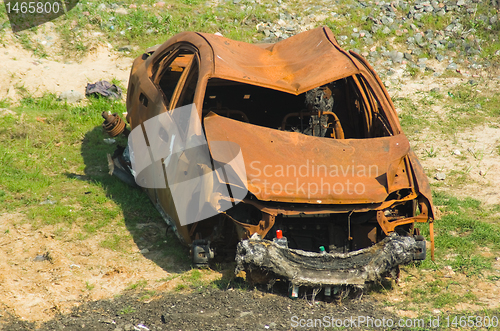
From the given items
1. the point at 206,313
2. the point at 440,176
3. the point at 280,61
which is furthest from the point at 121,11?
the point at 206,313

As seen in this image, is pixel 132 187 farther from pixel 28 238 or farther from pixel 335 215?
pixel 335 215

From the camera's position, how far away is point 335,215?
4562 millimetres

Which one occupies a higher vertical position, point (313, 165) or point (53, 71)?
point (313, 165)

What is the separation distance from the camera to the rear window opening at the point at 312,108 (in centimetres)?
554

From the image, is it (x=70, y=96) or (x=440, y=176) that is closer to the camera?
(x=440, y=176)

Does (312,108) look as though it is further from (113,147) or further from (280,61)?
(113,147)

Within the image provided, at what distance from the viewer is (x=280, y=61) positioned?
5.65 metres

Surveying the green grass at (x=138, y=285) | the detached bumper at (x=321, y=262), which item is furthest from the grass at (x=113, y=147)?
the detached bumper at (x=321, y=262)

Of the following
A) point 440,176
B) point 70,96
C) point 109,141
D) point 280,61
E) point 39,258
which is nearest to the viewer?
point 39,258

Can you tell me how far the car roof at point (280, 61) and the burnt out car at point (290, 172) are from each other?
18mm

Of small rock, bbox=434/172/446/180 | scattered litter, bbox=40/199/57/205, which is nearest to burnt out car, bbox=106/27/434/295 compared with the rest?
scattered litter, bbox=40/199/57/205

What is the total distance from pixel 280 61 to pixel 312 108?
62cm

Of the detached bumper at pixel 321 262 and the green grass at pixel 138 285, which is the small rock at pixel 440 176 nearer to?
the detached bumper at pixel 321 262

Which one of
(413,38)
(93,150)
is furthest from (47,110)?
(413,38)
